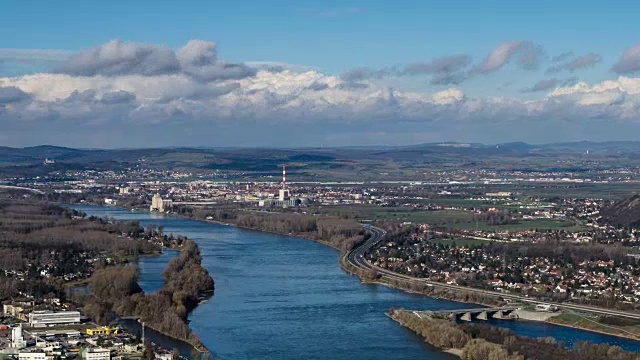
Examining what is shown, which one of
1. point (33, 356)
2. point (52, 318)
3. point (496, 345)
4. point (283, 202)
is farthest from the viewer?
point (283, 202)

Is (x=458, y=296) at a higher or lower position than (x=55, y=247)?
lower

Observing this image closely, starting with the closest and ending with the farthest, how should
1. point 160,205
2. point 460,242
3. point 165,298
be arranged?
point 165,298
point 460,242
point 160,205

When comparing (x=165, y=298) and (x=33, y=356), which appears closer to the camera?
(x=33, y=356)

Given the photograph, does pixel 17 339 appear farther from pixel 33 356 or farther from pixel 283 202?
pixel 283 202

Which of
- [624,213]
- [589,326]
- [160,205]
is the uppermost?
[624,213]

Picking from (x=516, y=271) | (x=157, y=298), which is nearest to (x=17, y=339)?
(x=157, y=298)

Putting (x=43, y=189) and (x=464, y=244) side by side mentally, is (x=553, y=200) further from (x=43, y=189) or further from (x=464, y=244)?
(x=43, y=189)

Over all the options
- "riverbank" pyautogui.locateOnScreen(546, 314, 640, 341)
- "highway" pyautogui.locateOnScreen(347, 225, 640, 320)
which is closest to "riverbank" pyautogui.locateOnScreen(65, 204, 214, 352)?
"highway" pyautogui.locateOnScreen(347, 225, 640, 320)
